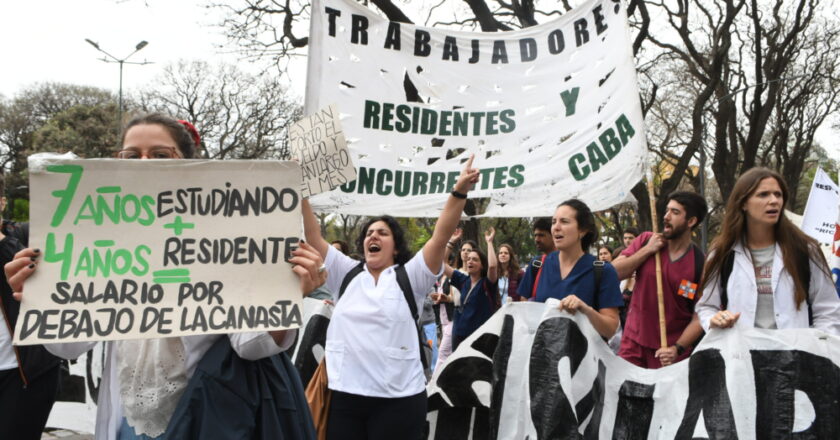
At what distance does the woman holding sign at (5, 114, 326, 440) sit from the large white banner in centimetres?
250

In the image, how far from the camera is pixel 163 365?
7.15ft

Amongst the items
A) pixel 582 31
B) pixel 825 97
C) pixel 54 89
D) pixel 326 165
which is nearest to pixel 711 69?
pixel 825 97

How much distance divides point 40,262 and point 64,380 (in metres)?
4.39

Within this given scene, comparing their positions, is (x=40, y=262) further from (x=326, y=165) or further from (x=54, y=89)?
(x=54, y=89)

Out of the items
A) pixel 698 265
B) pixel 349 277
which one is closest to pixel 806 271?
pixel 698 265

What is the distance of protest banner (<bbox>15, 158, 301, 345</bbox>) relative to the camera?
2.01m

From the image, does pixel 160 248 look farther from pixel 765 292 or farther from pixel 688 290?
pixel 688 290

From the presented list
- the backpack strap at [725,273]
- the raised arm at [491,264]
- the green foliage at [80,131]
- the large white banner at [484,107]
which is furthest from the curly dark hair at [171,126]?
the green foliage at [80,131]

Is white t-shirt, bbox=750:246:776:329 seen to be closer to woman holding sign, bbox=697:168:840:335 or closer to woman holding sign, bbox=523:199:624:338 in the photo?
woman holding sign, bbox=697:168:840:335

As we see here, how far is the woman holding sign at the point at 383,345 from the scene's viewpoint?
365cm

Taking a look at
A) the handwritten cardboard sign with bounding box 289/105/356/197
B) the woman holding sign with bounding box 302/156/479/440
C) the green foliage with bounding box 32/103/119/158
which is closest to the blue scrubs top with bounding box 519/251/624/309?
the woman holding sign with bounding box 302/156/479/440

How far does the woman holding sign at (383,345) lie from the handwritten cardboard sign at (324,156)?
0.28m

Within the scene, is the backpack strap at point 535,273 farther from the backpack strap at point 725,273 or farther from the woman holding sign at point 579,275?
the backpack strap at point 725,273

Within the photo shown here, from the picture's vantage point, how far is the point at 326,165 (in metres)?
3.27
